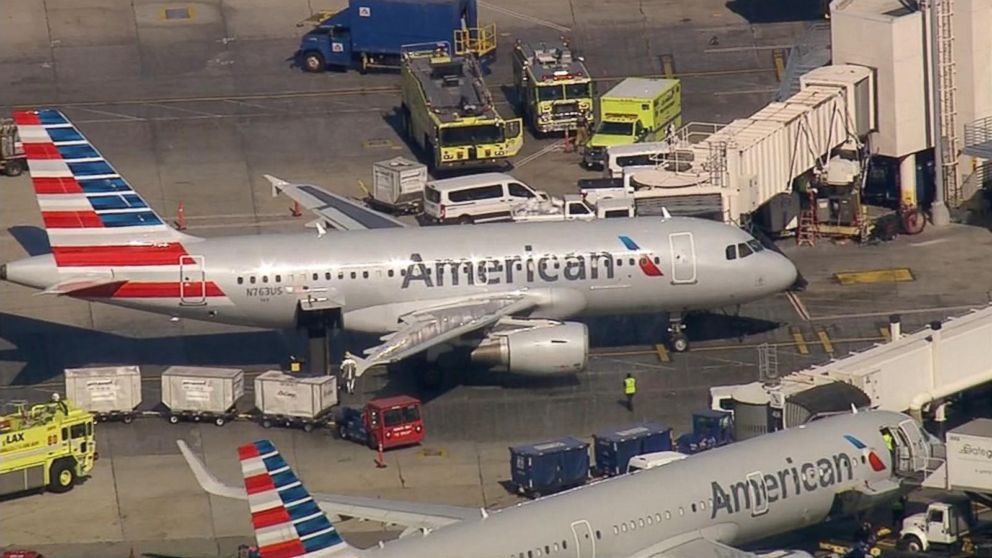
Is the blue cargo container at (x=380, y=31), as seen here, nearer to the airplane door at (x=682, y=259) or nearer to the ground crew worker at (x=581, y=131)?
the ground crew worker at (x=581, y=131)

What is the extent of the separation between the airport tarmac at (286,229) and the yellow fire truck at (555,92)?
1327 mm

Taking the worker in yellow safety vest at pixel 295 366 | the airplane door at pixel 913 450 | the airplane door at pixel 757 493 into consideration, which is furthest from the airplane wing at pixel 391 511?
the worker in yellow safety vest at pixel 295 366

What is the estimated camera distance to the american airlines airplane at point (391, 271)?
9025cm

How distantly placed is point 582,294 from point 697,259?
4544 millimetres

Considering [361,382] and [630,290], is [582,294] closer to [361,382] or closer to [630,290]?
[630,290]

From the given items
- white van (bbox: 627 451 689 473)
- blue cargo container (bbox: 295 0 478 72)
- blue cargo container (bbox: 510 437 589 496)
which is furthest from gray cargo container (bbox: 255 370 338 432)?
blue cargo container (bbox: 295 0 478 72)

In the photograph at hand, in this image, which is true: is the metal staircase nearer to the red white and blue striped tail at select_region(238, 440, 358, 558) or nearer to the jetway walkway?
the jetway walkway

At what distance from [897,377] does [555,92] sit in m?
40.8

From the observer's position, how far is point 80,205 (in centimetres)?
9075

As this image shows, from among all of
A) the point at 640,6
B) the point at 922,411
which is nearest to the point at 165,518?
the point at 922,411

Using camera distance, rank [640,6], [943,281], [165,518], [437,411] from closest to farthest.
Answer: [165,518], [437,411], [943,281], [640,6]

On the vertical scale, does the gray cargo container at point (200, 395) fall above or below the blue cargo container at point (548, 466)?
above

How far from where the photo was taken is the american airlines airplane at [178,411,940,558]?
63656mm

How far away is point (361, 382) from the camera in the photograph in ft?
305
